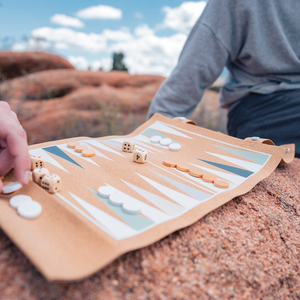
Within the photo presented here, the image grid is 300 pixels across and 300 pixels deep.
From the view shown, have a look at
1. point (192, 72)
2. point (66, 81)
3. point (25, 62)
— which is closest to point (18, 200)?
point (192, 72)

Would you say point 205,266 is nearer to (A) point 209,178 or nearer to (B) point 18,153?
(A) point 209,178

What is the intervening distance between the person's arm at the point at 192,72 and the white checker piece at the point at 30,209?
1.32 metres

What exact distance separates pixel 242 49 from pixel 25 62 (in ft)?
26.1

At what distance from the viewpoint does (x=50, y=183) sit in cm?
83

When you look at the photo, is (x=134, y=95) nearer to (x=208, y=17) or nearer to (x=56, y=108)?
(x=56, y=108)

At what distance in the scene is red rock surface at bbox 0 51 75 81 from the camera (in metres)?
7.96

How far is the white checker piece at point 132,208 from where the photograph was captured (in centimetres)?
78

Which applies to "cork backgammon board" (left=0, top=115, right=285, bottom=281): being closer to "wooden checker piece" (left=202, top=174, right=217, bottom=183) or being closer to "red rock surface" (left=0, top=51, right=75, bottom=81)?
"wooden checker piece" (left=202, top=174, right=217, bottom=183)

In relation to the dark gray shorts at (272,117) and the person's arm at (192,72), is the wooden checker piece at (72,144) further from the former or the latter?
the dark gray shorts at (272,117)

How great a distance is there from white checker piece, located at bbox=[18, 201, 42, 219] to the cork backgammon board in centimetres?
2

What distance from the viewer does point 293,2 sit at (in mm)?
1805

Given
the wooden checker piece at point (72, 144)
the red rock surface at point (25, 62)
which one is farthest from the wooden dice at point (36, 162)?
the red rock surface at point (25, 62)

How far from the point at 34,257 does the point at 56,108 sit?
6161 mm

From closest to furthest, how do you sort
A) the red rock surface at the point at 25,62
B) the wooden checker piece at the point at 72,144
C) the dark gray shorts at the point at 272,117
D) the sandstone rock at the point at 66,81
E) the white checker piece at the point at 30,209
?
the white checker piece at the point at 30,209, the wooden checker piece at the point at 72,144, the dark gray shorts at the point at 272,117, the sandstone rock at the point at 66,81, the red rock surface at the point at 25,62
